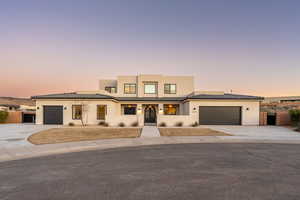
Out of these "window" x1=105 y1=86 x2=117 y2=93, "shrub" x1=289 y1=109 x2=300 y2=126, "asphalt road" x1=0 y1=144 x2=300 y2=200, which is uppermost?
"window" x1=105 y1=86 x2=117 y2=93

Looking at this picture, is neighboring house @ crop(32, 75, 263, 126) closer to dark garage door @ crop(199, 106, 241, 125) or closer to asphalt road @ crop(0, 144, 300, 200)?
dark garage door @ crop(199, 106, 241, 125)

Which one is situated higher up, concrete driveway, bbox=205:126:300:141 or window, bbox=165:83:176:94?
window, bbox=165:83:176:94

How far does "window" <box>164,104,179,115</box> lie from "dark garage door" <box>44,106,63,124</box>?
561 inches

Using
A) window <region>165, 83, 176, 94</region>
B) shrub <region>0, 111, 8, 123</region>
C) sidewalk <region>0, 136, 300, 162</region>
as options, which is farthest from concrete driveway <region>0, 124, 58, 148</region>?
window <region>165, 83, 176, 94</region>

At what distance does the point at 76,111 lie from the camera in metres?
17.6

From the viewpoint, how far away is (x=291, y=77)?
80.8ft

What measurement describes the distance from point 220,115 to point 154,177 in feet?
53.2

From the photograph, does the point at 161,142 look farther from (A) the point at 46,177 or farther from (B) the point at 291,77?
(B) the point at 291,77

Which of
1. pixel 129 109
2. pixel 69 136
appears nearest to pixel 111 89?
pixel 129 109

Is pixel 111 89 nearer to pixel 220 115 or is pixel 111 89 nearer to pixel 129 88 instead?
pixel 129 88

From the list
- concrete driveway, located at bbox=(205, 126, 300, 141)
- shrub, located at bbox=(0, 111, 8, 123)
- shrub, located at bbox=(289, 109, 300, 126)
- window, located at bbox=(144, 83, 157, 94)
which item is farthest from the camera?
window, located at bbox=(144, 83, 157, 94)

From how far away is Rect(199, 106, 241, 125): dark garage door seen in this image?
17406mm

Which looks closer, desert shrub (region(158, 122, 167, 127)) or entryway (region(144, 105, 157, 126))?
desert shrub (region(158, 122, 167, 127))

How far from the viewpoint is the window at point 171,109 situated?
2059cm
